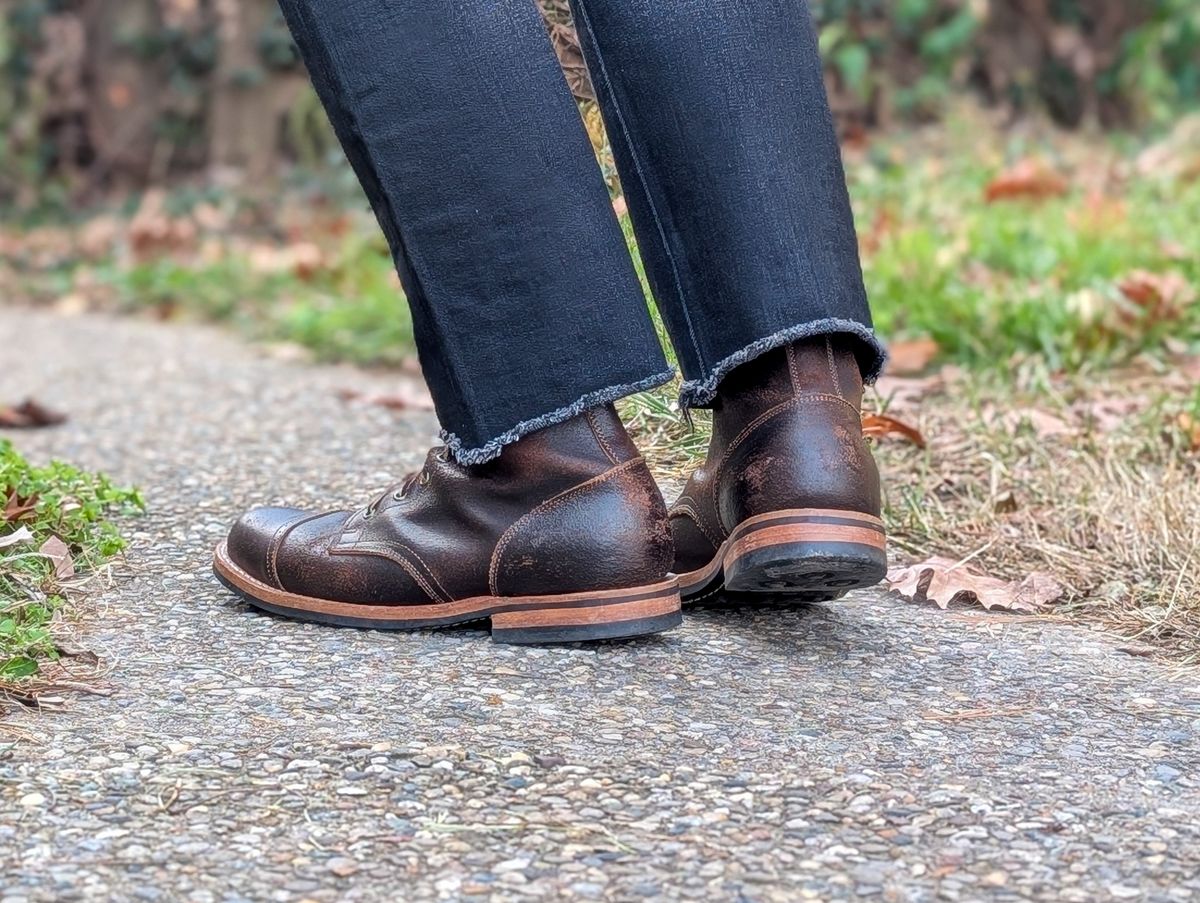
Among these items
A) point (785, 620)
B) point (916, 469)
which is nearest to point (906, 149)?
point (916, 469)

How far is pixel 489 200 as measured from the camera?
1445 mm

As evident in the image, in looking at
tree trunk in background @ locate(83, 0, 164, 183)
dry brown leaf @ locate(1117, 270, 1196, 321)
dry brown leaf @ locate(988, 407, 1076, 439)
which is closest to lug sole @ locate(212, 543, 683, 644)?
dry brown leaf @ locate(988, 407, 1076, 439)

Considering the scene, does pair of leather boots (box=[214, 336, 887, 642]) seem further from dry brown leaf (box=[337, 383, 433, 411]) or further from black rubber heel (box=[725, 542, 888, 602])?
dry brown leaf (box=[337, 383, 433, 411])

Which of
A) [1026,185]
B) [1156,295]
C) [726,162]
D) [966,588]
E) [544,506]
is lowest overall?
[1026,185]

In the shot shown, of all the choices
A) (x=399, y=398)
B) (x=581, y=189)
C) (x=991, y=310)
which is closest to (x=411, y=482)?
(x=581, y=189)

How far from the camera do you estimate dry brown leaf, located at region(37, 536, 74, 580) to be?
1.75m

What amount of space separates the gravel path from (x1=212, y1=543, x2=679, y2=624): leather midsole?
0.09 ft

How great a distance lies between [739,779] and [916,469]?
102 centimetres

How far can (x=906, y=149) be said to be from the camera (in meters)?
5.37

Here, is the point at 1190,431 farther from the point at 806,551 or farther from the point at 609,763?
the point at 609,763

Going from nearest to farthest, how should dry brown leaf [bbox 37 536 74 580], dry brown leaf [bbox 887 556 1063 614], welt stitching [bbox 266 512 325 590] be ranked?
1. welt stitching [bbox 266 512 325 590]
2. dry brown leaf [bbox 37 536 74 580]
3. dry brown leaf [bbox 887 556 1063 614]

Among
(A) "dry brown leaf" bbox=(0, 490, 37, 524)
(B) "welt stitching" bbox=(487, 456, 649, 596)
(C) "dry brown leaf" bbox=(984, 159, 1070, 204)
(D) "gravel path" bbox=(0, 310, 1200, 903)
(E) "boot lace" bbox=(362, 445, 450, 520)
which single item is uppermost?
(A) "dry brown leaf" bbox=(0, 490, 37, 524)

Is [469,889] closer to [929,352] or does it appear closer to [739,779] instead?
[739,779]

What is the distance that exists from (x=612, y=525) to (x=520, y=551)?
0.31 feet
